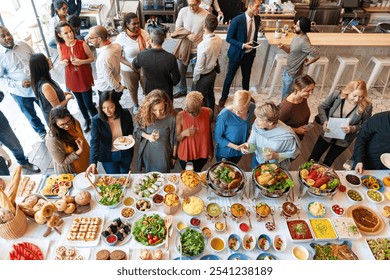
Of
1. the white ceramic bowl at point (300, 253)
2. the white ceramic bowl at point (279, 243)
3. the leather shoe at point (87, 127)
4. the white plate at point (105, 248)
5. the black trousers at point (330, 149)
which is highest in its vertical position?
the white plate at point (105, 248)

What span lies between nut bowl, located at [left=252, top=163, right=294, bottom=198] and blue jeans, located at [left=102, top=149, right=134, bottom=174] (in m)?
1.33

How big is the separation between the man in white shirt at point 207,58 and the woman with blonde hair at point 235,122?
1.30m

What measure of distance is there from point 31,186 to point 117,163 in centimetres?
82

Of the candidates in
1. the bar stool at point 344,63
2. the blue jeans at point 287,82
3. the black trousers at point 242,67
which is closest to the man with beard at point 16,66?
the black trousers at point 242,67

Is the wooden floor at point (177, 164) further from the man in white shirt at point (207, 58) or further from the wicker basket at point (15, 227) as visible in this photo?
the wicker basket at point (15, 227)

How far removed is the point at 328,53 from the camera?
5254 millimetres

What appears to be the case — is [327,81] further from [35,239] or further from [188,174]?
[35,239]

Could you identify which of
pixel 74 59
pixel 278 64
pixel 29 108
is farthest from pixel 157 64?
pixel 278 64

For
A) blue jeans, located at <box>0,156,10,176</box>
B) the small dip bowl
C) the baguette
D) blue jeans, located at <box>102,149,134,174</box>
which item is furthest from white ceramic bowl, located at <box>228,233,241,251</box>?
blue jeans, located at <box>0,156,10,176</box>

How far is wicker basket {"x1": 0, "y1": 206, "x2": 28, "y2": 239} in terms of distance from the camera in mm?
1996

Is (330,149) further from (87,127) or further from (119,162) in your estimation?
(87,127)

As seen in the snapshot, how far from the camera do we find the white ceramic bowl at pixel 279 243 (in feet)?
→ 6.86

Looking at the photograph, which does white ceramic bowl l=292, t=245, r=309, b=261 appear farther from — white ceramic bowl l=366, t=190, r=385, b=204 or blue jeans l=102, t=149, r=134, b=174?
blue jeans l=102, t=149, r=134, b=174
